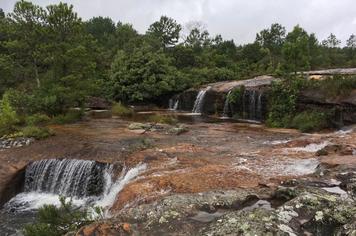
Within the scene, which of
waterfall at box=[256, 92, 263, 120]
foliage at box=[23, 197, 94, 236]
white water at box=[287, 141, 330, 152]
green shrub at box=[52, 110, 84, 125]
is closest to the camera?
foliage at box=[23, 197, 94, 236]

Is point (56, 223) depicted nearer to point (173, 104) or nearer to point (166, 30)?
point (173, 104)

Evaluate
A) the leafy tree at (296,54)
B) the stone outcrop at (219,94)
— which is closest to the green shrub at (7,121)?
the stone outcrop at (219,94)

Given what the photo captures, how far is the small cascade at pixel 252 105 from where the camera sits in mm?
20891

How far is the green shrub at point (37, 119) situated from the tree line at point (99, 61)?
775 millimetres

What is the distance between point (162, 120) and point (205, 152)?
756 cm

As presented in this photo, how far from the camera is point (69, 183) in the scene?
442 inches

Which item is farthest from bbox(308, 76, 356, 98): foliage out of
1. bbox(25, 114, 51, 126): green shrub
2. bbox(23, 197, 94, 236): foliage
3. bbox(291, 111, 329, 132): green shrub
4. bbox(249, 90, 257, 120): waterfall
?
bbox(23, 197, 94, 236): foliage

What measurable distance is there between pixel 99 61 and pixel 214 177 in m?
34.7

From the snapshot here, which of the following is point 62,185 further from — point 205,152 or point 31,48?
point 31,48

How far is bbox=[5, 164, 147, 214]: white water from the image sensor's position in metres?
9.86

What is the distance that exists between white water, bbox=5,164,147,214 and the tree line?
29.2 feet

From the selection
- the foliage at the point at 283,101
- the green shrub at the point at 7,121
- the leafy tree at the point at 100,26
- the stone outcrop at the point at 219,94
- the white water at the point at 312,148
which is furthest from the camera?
the leafy tree at the point at 100,26

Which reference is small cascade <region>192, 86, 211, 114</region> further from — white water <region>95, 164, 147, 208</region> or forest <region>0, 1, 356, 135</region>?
white water <region>95, 164, 147, 208</region>

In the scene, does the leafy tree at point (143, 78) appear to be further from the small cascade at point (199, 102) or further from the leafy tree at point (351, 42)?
the leafy tree at point (351, 42)
